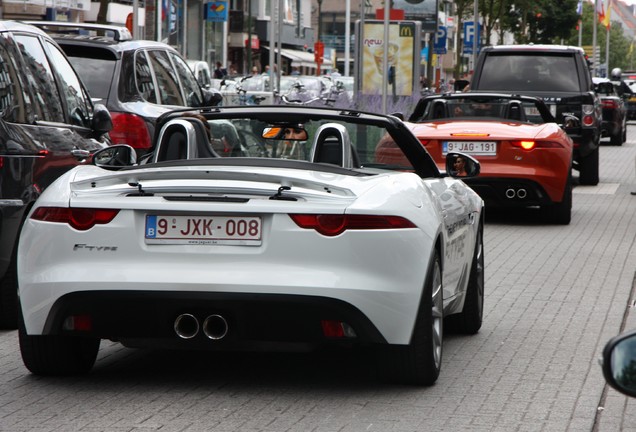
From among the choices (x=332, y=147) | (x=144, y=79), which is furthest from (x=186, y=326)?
(x=144, y=79)

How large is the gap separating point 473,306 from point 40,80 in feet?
9.29

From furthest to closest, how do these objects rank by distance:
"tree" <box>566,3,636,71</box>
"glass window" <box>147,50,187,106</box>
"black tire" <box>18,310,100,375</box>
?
"tree" <box>566,3,636,71</box>
"glass window" <box>147,50,187,106</box>
"black tire" <box>18,310,100,375</box>

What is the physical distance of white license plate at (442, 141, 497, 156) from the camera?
48.7 ft

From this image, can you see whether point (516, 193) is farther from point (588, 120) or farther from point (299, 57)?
point (299, 57)

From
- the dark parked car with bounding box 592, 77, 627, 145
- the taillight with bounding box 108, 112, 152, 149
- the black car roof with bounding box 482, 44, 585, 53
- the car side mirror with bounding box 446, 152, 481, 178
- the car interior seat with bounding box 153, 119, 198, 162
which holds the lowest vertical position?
the dark parked car with bounding box 592, 77, 627, 145

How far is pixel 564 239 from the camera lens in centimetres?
1384

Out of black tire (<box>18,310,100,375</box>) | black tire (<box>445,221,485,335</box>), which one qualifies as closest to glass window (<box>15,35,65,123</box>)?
black tire (<box>18,310,100,375</box>)

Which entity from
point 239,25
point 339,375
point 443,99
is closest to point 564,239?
point 443,99

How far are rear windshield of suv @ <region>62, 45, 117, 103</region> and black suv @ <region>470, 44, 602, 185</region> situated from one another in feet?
29.1

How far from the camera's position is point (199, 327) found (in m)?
6.01

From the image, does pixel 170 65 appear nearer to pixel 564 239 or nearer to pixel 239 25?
pixel 564 239

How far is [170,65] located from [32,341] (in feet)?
27.6

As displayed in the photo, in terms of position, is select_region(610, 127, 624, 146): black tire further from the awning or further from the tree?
the tree

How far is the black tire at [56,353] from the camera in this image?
6344mm
